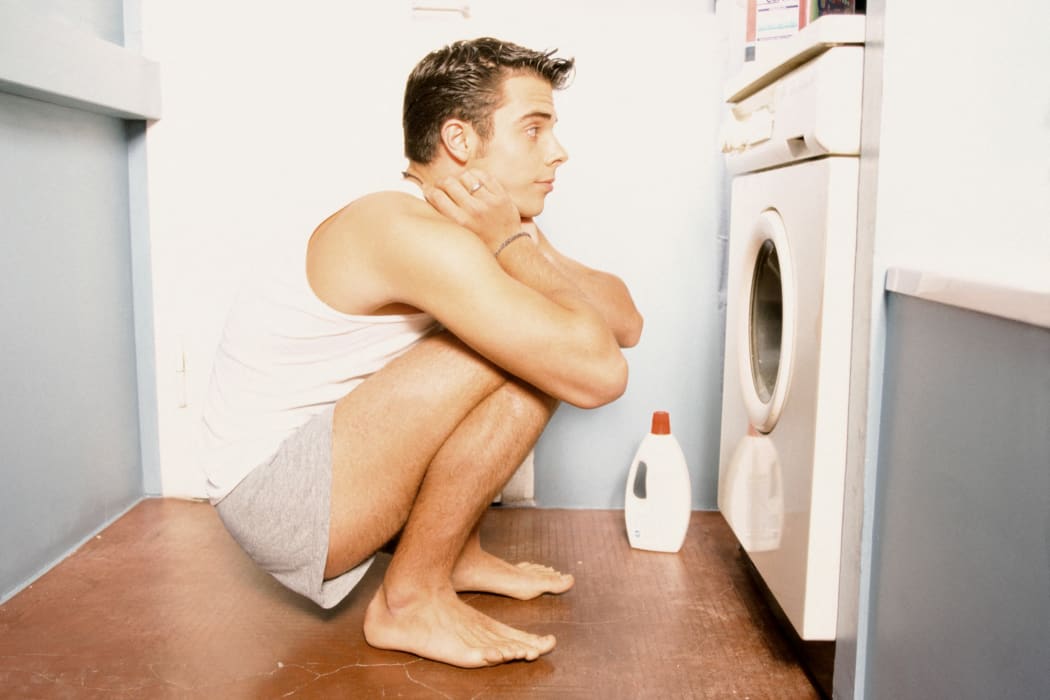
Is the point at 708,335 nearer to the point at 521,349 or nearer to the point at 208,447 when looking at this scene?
the point at 521,349

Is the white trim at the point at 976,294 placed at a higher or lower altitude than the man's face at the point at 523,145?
lower

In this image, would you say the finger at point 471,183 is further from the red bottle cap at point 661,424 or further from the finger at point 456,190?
the red bottle cap at point 661,424

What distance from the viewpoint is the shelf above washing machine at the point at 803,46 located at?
1.16m

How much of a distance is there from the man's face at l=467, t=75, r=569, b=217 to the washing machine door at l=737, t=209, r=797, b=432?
387 mm

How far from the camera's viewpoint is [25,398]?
65.3 inches

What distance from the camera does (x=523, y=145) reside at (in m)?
1.49

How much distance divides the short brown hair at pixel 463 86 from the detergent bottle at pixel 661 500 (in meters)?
0.79

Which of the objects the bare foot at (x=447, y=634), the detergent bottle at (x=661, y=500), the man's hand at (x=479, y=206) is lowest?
the bare foot at (x=447, y=634)

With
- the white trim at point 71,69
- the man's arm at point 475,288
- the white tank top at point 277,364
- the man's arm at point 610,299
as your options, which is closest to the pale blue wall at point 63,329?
the white trim at point 71,69

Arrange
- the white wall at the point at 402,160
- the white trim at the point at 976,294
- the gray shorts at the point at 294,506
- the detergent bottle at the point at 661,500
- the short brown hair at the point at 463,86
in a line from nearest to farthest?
the white trim at the point at 976,294 → the gray shorts at the point at 294,506 → the short brown hair at the point at 463,86 → the detergent bottle at the point at 661,500 → the white wall at the point at 402,160

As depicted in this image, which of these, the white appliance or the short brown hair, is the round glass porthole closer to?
the white appliance

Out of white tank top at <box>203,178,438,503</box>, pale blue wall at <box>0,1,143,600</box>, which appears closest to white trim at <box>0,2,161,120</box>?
pale blue wall at <box>0,1,143,600</box>

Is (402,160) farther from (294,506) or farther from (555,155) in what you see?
(294,506)

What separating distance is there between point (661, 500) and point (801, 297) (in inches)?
29.7
